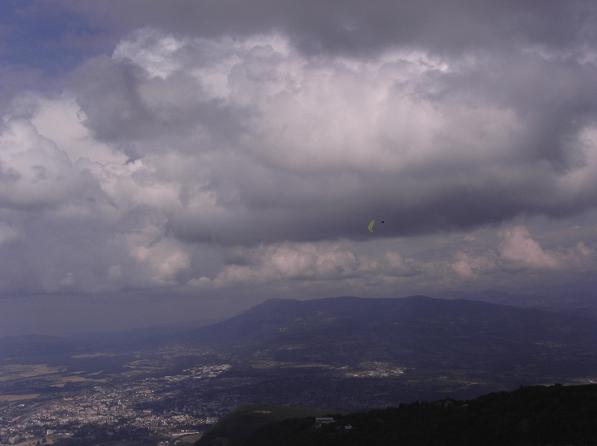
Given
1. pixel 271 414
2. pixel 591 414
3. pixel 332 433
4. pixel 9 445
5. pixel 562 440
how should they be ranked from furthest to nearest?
pixel 9 445, pixel 271 414, pixel 332 433, pixel 591 414, pixel 562 440

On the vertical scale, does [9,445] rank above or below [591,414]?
below

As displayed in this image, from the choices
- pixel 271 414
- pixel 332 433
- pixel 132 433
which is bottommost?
pixel 132 433

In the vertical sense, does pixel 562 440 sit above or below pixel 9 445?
above

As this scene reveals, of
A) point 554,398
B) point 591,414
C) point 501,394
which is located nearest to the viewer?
point 591,414

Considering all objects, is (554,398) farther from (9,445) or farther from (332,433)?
(9,445)

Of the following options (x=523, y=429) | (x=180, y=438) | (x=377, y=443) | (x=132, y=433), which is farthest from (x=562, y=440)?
(x=132, y=433)

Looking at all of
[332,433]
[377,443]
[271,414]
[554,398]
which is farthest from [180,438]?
[554,398]

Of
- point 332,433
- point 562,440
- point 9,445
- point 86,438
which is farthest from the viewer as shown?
point 86,438

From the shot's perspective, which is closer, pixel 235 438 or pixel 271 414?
pixel 235 438

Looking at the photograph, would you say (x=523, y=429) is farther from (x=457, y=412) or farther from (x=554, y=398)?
(x=457, y=412)
